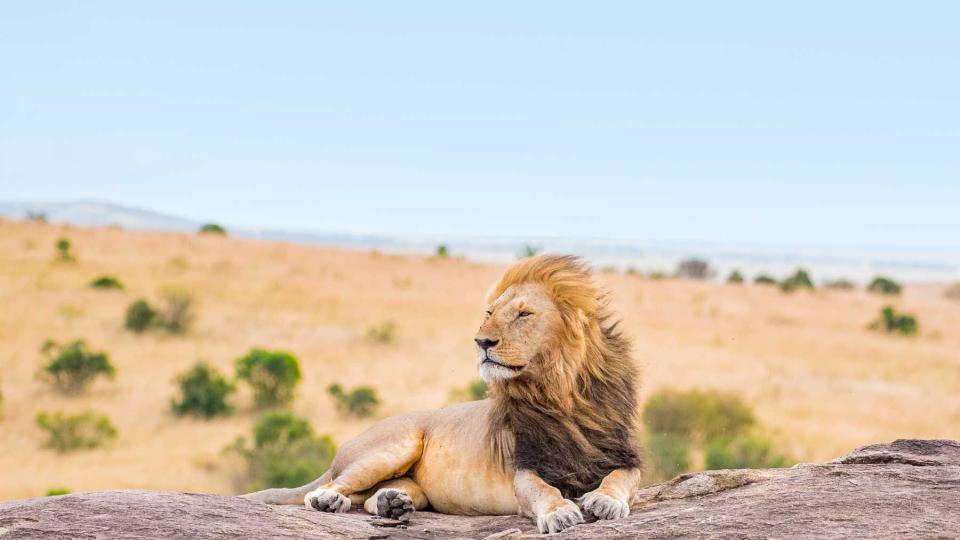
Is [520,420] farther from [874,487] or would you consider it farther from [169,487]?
[169,487]

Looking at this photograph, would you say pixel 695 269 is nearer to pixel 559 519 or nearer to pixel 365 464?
pixel 365 464

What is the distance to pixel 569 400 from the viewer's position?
16.8ft

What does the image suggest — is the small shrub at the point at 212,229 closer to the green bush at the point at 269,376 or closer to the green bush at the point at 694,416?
the green bush at the point at 269,376

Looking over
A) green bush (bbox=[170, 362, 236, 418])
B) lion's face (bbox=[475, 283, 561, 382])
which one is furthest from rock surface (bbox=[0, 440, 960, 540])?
green bush (bbox=[170, 362, 236, 418])

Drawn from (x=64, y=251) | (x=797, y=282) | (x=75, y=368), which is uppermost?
(x=64, y=251)

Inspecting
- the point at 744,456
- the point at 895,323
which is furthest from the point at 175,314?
the point at 895,323

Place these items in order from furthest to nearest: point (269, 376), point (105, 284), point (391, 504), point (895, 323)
→ 1. point (895, 323)
2. point (105, 284)
3. point (269, 376)
4. point (391, 504)

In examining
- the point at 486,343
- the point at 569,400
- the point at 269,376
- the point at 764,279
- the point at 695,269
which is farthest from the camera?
the point at 695,269

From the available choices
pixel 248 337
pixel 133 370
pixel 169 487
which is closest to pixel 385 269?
pixel 248 337

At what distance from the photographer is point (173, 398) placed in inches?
1063

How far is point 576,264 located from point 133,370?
1062 inches

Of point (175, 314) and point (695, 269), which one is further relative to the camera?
point (695, 269)

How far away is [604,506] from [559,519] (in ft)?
0.79

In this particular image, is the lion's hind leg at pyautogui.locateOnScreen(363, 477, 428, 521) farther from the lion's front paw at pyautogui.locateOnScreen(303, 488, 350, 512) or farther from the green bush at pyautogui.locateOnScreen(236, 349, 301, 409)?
the green bush at pyautogui.locateOnScreen(236, 349, 301, 409)
